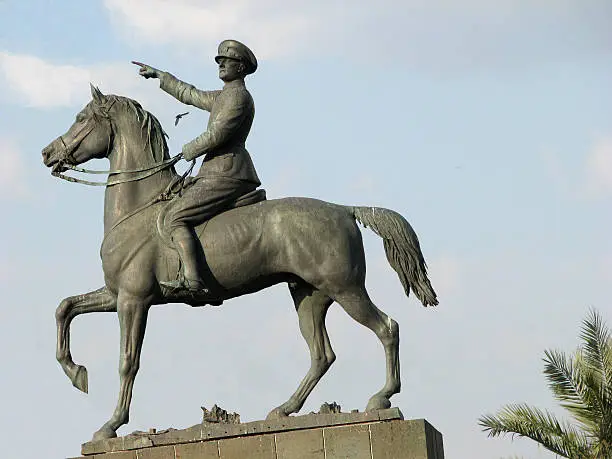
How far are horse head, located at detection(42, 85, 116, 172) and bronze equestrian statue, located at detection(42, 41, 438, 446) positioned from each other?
15mm

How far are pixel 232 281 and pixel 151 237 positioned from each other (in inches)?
36.7

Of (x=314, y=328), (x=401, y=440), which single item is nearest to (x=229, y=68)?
(x=314, y=328)

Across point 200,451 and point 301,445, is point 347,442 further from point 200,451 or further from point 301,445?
point 200,451

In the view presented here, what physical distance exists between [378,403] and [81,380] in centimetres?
323

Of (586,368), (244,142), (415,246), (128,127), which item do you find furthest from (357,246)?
(586,368)

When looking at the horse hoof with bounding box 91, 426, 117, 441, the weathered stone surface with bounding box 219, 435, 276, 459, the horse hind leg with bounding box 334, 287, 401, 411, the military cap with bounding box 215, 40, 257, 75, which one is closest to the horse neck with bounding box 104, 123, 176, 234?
the military cap with bounding box 215, 40, 257, 75

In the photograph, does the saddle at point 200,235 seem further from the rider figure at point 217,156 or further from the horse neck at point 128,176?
the horse neck at point 128,176

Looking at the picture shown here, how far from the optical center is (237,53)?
50.9 feet

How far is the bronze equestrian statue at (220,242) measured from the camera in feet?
48.9

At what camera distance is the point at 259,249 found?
14969 millimetres

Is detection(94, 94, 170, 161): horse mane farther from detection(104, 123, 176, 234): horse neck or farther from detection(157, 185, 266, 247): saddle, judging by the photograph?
detection(157, 185, 266, 247): saddle

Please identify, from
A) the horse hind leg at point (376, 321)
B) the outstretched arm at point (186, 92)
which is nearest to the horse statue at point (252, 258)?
the horse hind leg at point (376, 321)

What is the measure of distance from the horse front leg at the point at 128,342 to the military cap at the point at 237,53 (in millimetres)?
2693

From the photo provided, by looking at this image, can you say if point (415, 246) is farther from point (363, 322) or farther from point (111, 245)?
point (111, 245)
